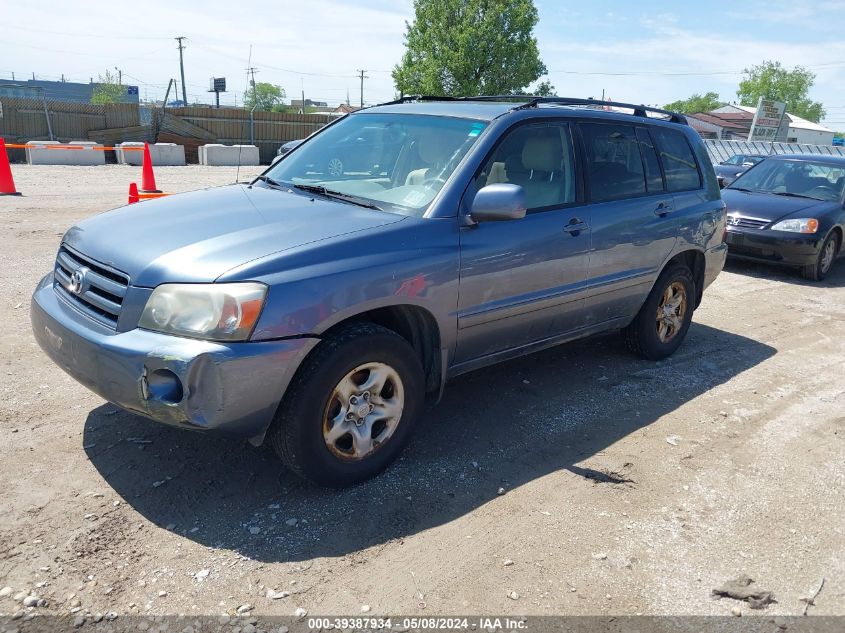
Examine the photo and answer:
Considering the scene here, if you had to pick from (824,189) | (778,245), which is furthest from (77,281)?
(824,189)

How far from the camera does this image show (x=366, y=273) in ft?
10.6

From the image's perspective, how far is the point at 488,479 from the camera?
363 centimetres

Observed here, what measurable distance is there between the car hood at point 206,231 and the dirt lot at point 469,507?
3.52 feet

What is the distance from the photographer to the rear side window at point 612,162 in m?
4.62

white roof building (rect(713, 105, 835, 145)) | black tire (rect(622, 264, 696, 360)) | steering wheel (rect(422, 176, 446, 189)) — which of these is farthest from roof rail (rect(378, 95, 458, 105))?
white roof building (rect(713, 105, 835, 145))

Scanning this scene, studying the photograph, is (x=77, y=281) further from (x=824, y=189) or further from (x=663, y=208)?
(x=824, y=189)

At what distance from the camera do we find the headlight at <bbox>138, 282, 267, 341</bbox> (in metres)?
2.88

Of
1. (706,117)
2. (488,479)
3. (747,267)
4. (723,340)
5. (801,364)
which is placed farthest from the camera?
(706,117)

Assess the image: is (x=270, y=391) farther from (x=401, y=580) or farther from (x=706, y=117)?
(x=706, y=117)

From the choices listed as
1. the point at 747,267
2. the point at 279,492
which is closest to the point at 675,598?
the point at 279,492

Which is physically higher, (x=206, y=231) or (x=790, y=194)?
(x=206, y=231)

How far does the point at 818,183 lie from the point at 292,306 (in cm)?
984

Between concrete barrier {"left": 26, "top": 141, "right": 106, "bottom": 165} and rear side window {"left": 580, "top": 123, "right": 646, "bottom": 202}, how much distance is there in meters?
19.9

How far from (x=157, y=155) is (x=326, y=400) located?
22.1 meters
